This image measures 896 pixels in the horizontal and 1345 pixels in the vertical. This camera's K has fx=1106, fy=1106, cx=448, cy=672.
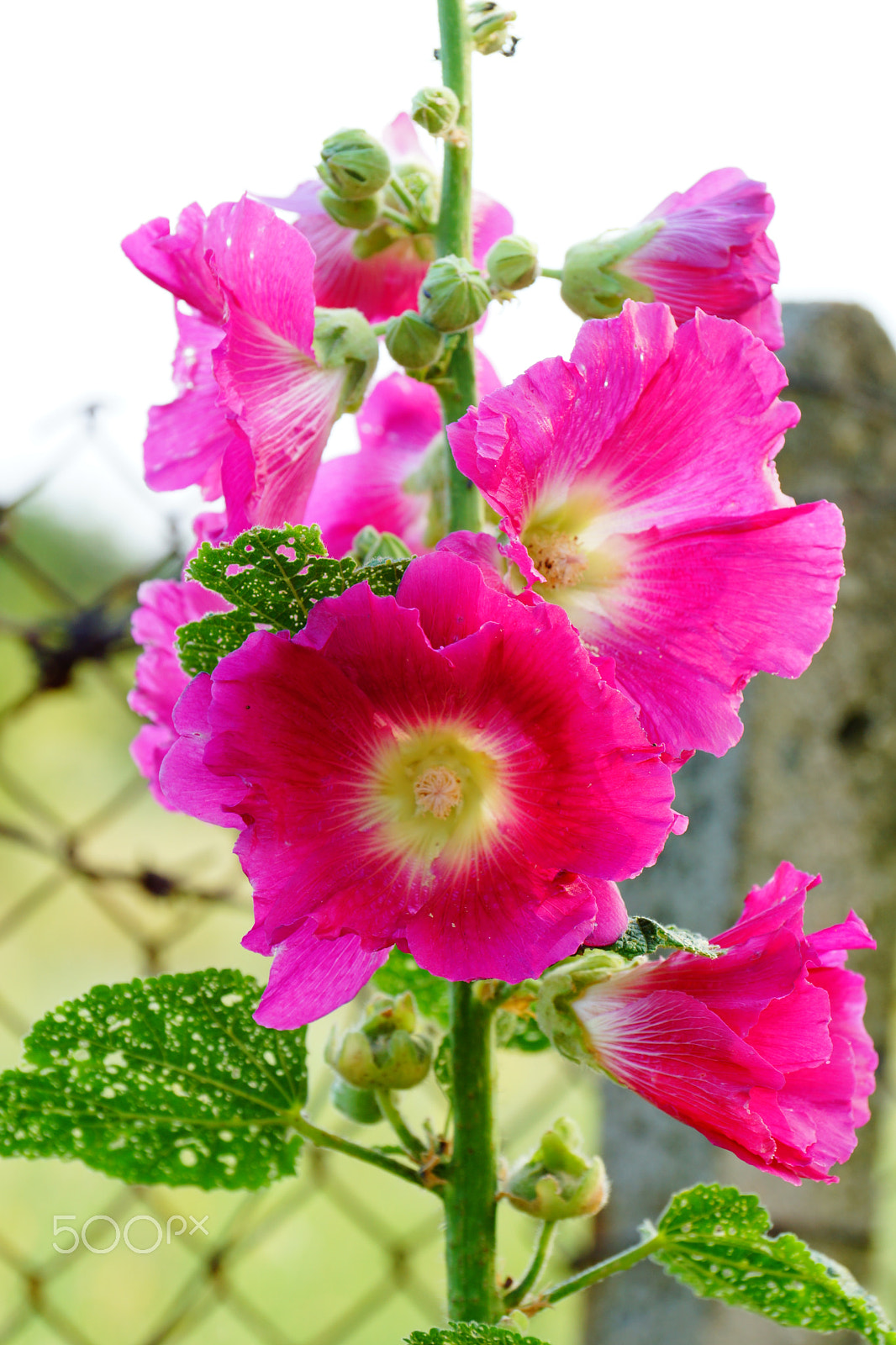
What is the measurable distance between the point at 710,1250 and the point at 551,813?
22 centimetres

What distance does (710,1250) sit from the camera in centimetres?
42

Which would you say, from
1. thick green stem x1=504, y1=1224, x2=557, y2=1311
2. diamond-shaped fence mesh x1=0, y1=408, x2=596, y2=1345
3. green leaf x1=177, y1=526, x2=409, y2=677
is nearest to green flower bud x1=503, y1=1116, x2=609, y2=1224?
thick green stem x1=504, y1=1224, x2=557, y2=1311

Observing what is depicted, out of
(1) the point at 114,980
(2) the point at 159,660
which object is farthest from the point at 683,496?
(1) the point at 114,980

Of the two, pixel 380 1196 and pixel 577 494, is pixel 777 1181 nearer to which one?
pixel 577 494

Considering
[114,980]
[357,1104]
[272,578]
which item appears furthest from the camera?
[114,980]

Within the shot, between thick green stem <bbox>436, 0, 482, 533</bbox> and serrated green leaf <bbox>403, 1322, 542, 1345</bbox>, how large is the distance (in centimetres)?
25

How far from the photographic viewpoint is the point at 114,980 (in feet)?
2.05

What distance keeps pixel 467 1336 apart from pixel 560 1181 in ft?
0.31

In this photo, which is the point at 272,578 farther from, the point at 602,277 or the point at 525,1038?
the point at 525,1038


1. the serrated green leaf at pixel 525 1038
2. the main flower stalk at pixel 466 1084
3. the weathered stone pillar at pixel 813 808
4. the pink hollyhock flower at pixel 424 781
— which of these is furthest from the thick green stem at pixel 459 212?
the weathered stone pillar at pixel 813 808

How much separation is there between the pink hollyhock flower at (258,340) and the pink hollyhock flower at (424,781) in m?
0.08

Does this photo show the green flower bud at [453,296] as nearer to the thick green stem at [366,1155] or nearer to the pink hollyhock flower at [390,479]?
the pink hollyhock flower at [390,479]

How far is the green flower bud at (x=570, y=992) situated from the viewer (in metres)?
0.39

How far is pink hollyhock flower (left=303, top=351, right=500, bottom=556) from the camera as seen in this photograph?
478 millimetres
